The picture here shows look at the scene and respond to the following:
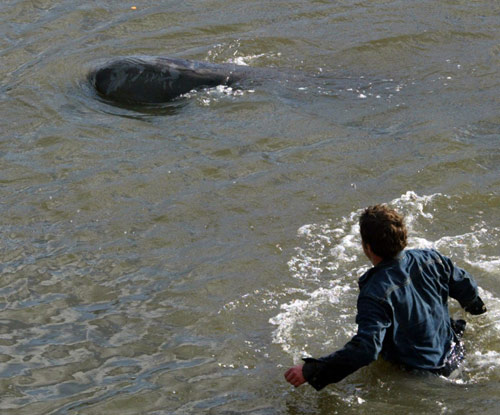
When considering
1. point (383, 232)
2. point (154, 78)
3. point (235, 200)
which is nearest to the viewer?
point (383, 232)

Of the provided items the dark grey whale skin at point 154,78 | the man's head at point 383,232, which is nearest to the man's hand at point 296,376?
the man's head at point 383,232

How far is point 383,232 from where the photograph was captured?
4594mm

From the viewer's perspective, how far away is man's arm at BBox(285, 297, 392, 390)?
4.46m

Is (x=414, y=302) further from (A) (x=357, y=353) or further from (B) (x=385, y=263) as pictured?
(A) (x=357, y=353)

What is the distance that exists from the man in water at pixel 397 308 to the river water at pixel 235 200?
22 centimetres

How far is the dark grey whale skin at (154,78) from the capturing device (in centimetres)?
982

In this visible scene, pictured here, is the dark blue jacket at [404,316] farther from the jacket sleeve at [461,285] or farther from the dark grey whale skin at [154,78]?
the dark grey whale skin at [154,78]

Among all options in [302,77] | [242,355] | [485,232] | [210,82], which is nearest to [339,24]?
[302,77]

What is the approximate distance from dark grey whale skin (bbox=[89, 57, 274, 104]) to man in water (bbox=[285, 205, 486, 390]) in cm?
546

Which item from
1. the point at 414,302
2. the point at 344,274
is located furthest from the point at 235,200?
the point at 414,302

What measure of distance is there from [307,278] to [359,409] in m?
1.52

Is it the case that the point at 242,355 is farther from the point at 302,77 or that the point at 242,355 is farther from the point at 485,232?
the point at 302,77

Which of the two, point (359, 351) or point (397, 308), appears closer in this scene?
point (359, 351)

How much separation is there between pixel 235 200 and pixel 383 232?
300 centimetres
